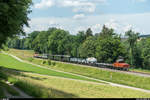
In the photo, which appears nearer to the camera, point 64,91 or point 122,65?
point 64,91

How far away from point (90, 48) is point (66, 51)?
24174mm

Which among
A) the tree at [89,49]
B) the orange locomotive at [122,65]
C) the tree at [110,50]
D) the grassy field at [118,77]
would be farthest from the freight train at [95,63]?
the tree at [89,49]

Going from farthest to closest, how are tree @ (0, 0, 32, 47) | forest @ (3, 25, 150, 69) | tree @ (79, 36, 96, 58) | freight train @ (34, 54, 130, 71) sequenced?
tree @ (79, 36, 96, 58)
forest @ (3, 25, 150, 69)
freight train @ (34, 54, 130, 71)
tree @ (0, 0, 32, 47)

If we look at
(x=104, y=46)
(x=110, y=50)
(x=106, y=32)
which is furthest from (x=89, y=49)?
(x=106, y=32)

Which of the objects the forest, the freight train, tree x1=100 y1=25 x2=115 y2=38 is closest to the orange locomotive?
the freight train

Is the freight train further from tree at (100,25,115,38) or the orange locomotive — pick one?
tree at (100,25,115,38)

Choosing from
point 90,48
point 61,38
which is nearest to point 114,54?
point 90,48

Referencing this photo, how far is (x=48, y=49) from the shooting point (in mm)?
118688

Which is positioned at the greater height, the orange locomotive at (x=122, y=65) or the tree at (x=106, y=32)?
the tree at (x=106, y=32)

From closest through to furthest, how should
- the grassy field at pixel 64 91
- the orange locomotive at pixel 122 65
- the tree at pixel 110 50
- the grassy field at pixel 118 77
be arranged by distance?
the grassy field at pixel 64 91 → the grassy field at pixel 118 77 → the orange locomotive at pixel 122 65 → the tree at pixel 110 50

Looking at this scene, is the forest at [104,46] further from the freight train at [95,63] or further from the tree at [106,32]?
the freight train at [95,63]

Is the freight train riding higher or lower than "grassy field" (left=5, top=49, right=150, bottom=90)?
higher

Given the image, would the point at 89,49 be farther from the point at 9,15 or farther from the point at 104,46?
the point at 9,15

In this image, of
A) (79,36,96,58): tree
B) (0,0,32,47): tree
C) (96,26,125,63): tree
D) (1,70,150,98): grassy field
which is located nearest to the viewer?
(0,0,32,47): tree
